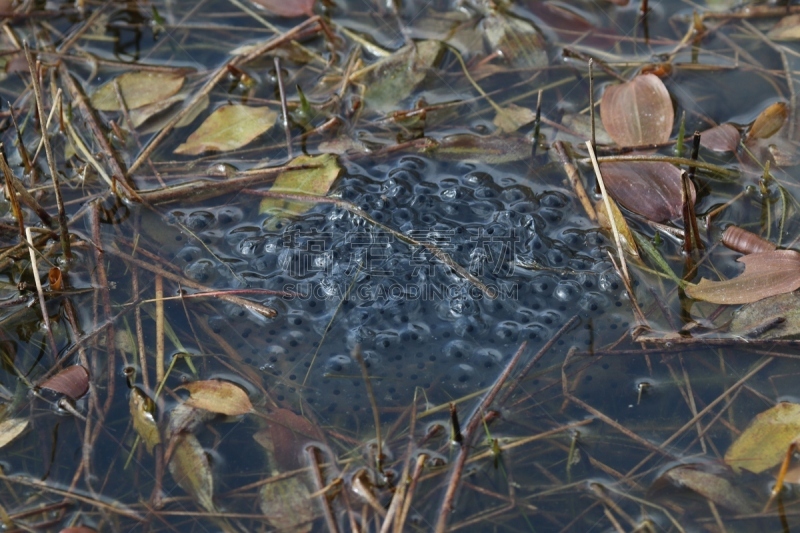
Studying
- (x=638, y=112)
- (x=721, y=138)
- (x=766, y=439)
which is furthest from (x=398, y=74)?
(x=766, y=439)

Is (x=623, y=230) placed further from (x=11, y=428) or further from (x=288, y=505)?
(x=11, y=428)

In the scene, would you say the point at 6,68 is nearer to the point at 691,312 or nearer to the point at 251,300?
the point at 251,300

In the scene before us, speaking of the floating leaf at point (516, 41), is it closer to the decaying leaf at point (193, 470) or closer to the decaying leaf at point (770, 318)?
the decaying leaf at point (770, 318)

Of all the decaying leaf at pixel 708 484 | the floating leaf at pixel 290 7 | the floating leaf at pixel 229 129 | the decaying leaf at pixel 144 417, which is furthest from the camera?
the floating leaf at pixel 290 7

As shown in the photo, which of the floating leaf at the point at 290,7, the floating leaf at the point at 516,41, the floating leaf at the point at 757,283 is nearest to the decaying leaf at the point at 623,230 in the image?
the floating leaf at the point at 757,283

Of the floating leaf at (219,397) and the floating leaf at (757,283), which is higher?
the floating leaf at (757,283)

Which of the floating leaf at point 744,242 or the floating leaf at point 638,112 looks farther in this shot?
the floating leaf at point 638,112

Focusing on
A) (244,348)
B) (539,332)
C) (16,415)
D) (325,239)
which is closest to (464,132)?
(325,239)

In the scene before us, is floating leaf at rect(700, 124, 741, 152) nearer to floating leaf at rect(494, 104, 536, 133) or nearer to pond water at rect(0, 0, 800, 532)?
pond water at rect(0, 0, 800, 532)
